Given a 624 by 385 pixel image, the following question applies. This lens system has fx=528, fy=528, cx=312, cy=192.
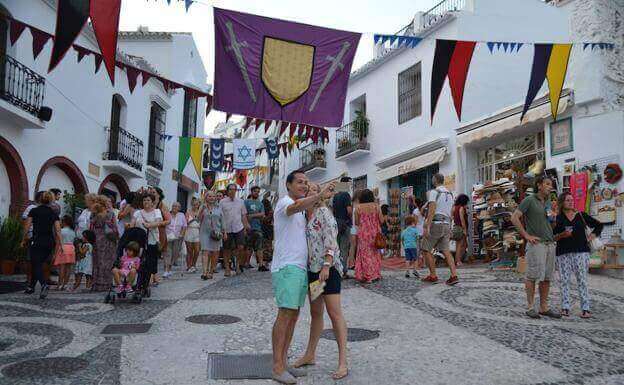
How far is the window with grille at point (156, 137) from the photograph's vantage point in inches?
801

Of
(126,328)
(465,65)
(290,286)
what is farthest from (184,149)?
(290,286)

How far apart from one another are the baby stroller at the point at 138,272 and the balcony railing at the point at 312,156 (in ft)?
50.2

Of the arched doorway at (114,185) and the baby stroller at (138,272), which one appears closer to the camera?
the baby stroller at (138,272)

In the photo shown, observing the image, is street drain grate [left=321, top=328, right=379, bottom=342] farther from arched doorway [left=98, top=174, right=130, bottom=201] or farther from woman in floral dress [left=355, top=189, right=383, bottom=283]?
arched doorway [left=98, top=174, right=130, bottom=201]

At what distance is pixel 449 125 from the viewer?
587 inches

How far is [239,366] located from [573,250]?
13.6ft

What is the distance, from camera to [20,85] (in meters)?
11.5

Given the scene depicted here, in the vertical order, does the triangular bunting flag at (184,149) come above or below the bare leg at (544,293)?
above

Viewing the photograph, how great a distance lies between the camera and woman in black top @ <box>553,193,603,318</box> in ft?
19.7

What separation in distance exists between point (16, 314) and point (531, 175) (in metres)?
10.2

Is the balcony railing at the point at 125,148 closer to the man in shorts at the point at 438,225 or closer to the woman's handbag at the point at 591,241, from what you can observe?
the man in shorts at the point at 438,225

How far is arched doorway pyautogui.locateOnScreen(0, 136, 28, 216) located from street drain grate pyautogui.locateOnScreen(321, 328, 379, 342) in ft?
30.7

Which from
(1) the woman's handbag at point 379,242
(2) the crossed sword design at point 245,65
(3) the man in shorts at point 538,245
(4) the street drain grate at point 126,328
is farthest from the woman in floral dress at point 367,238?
(4) the street drain grate at point 126,328

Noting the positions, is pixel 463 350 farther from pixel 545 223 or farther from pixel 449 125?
pixel 449 125
